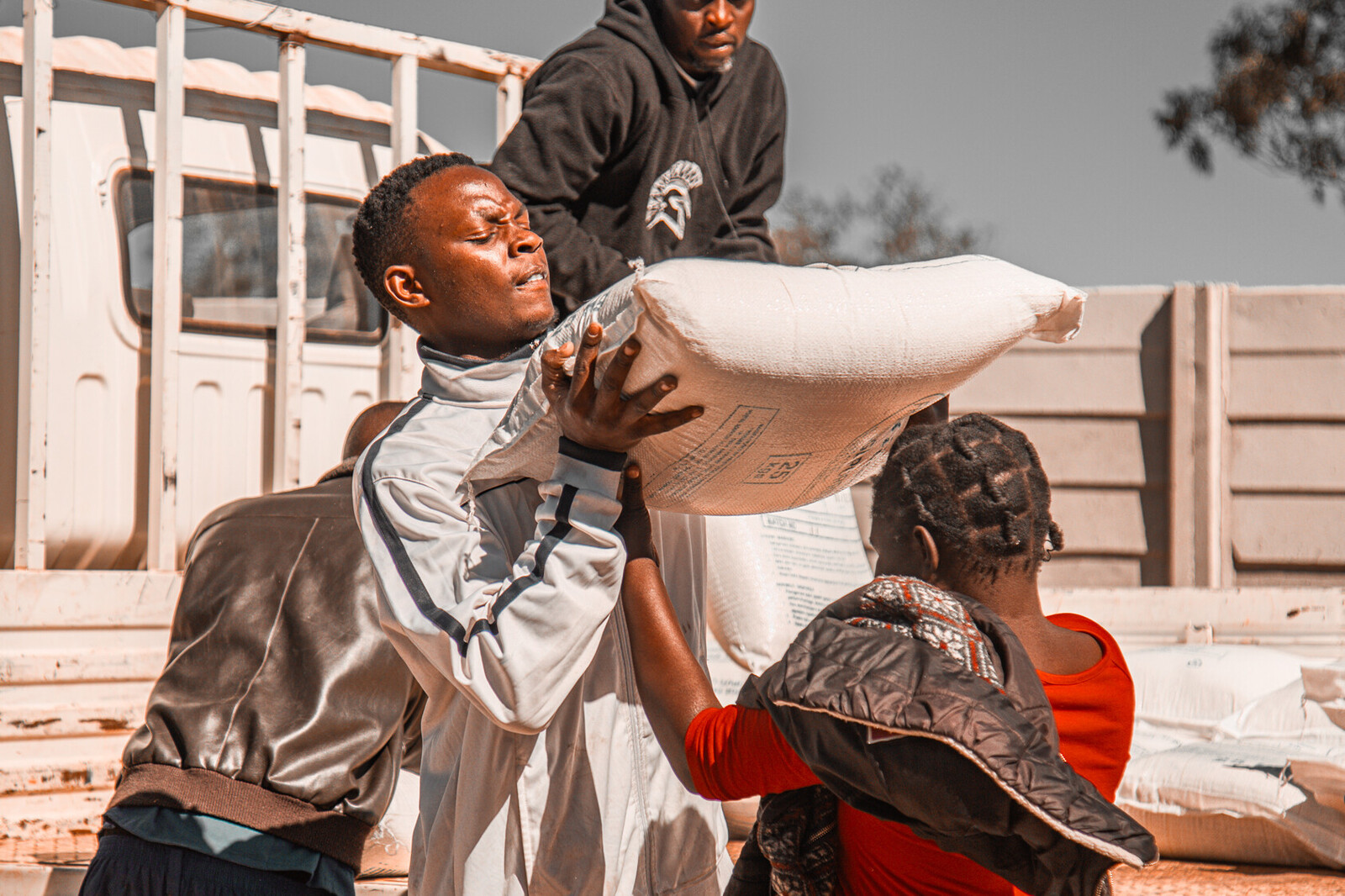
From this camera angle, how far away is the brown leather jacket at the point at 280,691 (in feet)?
6.30

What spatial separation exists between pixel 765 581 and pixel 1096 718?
1335 mm

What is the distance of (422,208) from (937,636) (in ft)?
2.72

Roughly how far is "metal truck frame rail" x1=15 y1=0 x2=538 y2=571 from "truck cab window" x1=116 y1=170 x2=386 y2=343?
0.14 m

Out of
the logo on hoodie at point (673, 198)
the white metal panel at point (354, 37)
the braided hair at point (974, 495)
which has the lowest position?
the braided hair at point (974, 495)

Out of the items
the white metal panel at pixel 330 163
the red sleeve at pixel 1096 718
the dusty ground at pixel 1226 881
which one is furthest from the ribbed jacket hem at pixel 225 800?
the white metal panel at pixel 330 163

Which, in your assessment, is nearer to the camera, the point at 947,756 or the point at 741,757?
the point at 947,756

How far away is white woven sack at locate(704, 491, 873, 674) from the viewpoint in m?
2.55

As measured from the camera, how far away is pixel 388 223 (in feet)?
5.08

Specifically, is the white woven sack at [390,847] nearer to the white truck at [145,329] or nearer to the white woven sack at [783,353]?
the white truck at [145,329]

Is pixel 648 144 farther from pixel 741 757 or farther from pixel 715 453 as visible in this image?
pixel 741 757

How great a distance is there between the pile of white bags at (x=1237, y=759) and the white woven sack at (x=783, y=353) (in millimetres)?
2037

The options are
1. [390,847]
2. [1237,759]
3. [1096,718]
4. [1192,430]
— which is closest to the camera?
[1096,718]

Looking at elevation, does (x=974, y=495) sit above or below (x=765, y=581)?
above

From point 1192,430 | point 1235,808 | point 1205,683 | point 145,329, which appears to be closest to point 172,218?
point 145,329
